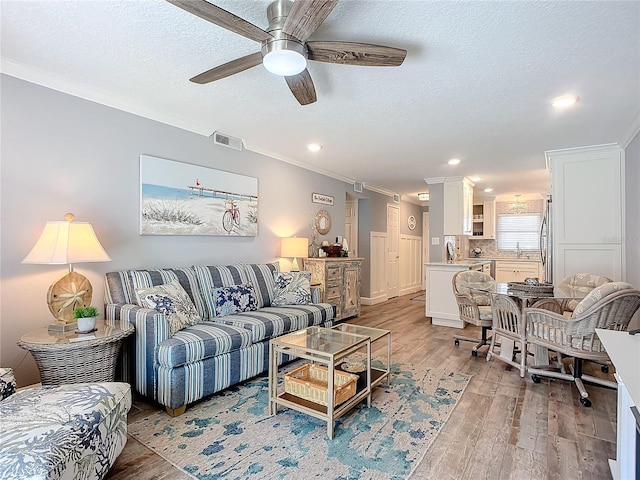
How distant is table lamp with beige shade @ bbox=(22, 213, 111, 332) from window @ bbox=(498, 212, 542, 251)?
7.90 meters

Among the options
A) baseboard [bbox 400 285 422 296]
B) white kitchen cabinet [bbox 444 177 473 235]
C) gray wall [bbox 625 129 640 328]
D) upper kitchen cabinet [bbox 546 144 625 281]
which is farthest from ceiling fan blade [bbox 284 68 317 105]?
baseboard [bbox 400 285 422 296]

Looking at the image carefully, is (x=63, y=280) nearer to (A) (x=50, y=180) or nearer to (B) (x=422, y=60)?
(A) (x=50, y=180)

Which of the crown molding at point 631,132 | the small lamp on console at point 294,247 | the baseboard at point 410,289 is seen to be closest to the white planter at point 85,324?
the small lamp on console at point 294,247

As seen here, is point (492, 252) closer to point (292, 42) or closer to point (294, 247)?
point (294, 247)

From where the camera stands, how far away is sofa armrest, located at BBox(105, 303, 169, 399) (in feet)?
7.95

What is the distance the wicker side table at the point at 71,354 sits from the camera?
2084 millimetres

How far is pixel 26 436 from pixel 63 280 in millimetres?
1396

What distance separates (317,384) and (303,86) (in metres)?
1.96

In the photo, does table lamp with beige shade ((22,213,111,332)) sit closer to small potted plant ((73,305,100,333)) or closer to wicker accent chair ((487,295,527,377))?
small potted plant ((73,305,100,333))

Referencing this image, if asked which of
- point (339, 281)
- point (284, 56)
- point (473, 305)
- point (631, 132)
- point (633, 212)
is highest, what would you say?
point (631, 132)

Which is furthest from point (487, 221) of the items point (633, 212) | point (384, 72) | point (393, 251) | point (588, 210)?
point (384, 72)

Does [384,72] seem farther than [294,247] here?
No

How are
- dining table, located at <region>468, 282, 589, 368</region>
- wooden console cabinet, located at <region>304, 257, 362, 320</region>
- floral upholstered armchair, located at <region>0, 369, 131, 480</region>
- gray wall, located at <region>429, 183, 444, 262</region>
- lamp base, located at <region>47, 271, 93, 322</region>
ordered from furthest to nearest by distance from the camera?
gray wall, located at <region>429, 183, 444, 262</region> < wooden console cabinet, located at <region>304, 257, 362, 320</region> < dining table, located at <region>468, 282, 589, 368</region> < lamp base, located at <region>47, 271, 93, 322</region> < floral upholstered armchair, located at <region>0, 369, 131, 480</region>

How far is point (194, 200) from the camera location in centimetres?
Answer: 354
